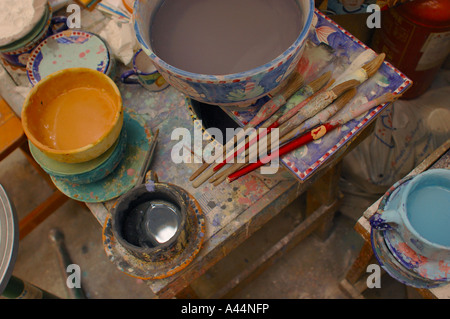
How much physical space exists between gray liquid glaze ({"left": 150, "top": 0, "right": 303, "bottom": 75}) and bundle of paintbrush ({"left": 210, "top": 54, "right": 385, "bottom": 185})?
16cm

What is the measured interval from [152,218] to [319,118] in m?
0.55

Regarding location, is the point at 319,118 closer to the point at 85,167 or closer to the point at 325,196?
the point at 85,167

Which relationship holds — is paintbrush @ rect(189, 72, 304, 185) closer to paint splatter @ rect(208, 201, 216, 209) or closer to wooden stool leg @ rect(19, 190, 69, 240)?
paint splatter @ rect(208, 201, 216, 209)

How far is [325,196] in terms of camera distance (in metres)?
1.79

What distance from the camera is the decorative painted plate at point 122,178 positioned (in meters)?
1.28

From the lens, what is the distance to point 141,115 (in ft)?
4.60

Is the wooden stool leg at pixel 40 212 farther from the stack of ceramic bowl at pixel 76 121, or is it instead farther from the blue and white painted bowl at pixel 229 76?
the blue and white painted bowl at pixel 229 76

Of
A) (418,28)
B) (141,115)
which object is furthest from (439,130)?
(141,115)

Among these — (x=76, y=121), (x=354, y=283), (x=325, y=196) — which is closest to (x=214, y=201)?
(x=76, y=121)

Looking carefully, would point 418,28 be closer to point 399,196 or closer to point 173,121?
point 399,196

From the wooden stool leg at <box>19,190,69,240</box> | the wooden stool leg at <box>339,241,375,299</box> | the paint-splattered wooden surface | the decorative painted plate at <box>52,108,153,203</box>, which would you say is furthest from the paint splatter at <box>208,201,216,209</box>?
the wooden stool leg at <box>19,190,69,240</box>

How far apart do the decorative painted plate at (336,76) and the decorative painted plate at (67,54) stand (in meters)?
0.56

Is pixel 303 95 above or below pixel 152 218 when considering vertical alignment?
above

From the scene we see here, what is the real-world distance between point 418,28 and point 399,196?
682 mm
